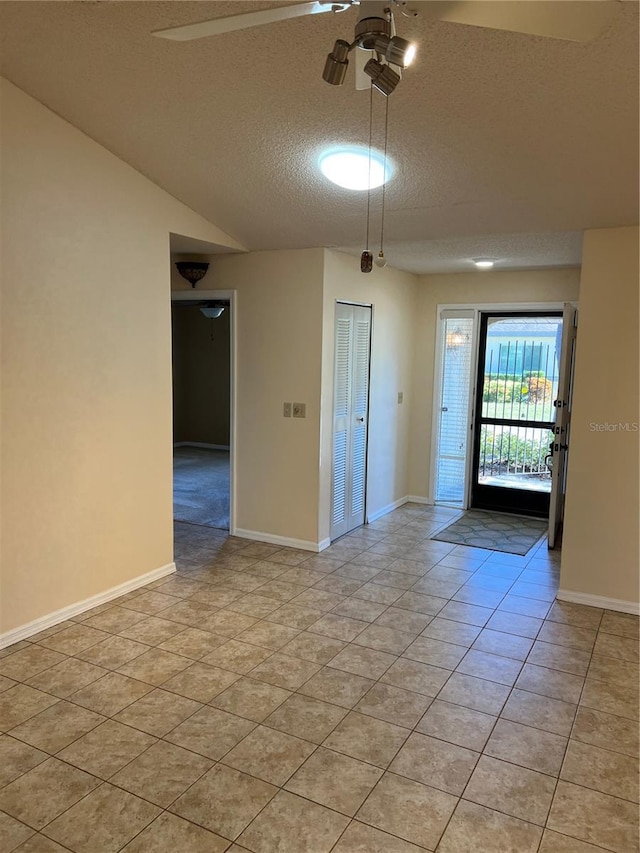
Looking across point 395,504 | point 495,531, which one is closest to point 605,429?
point 495,531

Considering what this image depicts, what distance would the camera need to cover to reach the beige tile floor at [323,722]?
1982 millimetres

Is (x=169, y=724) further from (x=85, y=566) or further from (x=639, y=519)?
(x=639, y=519)

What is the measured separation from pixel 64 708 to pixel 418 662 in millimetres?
1656

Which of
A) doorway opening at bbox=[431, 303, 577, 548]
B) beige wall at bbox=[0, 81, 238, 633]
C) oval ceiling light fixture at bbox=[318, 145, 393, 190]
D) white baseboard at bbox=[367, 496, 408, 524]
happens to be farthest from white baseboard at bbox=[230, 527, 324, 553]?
oval ceiling light fixture at bbox=[318, 145, 393, 190]

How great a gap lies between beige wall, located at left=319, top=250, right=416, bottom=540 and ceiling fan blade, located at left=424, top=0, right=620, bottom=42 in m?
2.93

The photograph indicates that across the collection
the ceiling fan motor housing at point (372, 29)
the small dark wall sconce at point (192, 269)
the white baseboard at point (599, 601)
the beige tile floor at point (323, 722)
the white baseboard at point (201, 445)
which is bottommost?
the beige tile floor at point (323, 722)

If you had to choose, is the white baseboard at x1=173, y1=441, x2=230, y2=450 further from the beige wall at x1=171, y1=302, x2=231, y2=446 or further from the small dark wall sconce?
the small dark wall sconce

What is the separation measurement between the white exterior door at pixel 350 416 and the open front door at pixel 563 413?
5.12 feet

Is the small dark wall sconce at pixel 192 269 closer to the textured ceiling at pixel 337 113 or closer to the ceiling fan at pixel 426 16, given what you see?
the textured ceiling at pixel 337 113

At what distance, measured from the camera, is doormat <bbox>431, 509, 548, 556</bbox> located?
497cm

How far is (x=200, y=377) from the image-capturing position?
372 inches

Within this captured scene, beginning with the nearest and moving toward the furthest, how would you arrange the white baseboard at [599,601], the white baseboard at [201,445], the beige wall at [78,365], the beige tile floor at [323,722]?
the beige tile floor at [323,722] < the beige wall at [78,365] < the white baseboard at [599,601] < the white baseboard at [201,445]

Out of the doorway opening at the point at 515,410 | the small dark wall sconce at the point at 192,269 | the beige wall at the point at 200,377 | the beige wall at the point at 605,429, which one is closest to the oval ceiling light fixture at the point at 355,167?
the beige wall at the point at 605,429

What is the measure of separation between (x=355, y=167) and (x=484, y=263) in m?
2.28
